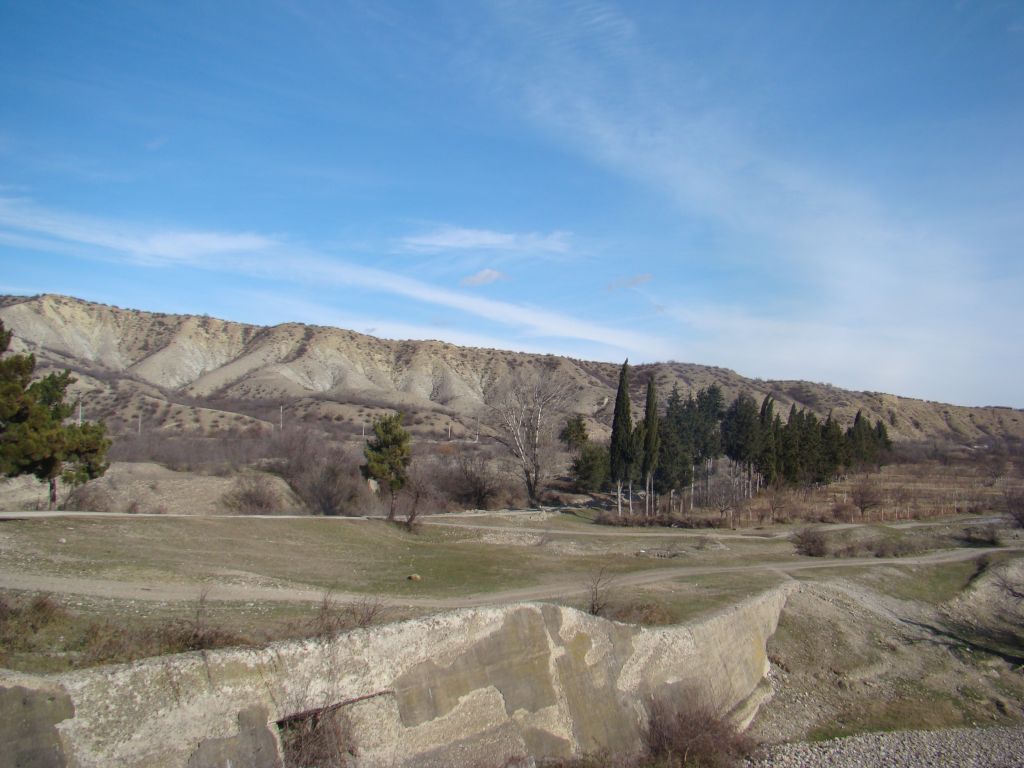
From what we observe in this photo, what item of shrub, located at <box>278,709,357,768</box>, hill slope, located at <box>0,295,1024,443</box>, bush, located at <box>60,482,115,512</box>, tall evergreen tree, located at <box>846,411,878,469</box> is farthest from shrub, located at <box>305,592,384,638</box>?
tall evergreen tree, located at <box>846,411,878,469</box>

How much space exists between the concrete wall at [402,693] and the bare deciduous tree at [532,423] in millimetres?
32777

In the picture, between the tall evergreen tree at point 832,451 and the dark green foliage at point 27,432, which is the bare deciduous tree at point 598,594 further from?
the tall evergreen tree at point 832,451

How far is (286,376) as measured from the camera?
344 ft

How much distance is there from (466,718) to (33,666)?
620 centimetres

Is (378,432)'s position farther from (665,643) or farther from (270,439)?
(270,439)

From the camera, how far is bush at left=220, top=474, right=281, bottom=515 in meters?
39.2

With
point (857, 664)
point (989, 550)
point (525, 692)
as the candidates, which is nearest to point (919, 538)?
point (989, 550)

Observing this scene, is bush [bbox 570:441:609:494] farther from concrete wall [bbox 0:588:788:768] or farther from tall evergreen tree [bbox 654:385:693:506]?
concrete wall [bbox 0:588:788:768]

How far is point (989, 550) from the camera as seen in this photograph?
132 feet

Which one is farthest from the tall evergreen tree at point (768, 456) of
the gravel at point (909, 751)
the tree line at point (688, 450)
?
the gravel at point (909, 751)

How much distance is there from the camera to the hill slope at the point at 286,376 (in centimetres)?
8506

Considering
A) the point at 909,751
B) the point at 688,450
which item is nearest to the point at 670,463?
the point at 688,450

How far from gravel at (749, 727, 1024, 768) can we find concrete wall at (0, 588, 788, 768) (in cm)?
182

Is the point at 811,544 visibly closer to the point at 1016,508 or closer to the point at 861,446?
the point at 1016,508
